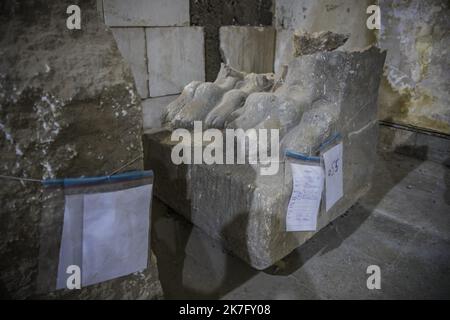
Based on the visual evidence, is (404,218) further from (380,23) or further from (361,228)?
(380,23)

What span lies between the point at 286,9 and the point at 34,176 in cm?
334

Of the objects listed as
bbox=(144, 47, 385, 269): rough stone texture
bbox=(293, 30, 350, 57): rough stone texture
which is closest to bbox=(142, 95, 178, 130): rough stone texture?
bbox=(144, 47, 385, 269): rough stone texture

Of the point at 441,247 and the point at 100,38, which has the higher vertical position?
the point at 100,38

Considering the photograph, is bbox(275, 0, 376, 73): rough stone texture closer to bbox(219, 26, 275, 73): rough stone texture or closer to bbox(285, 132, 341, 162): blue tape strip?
bbox(219, 26, 275, 73): rough stone texture

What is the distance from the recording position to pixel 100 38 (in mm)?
933

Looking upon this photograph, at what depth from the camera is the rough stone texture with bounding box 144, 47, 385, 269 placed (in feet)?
4.88

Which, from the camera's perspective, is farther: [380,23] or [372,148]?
[380,23]

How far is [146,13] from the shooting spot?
2.62 m

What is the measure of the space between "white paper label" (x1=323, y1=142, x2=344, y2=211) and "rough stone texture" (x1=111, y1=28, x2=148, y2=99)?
182cm

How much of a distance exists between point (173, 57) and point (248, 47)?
0.83 metres

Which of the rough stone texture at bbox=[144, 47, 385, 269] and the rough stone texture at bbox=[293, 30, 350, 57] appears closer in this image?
the rough stone texture at bbox=[144, 47, 385, 269]

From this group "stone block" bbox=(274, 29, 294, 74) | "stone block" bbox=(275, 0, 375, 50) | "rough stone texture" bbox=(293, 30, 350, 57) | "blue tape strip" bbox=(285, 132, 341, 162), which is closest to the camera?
"blue tape strip" bbox=(285, 132, 341, 162)

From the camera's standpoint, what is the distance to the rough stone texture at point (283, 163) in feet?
4.88
